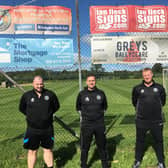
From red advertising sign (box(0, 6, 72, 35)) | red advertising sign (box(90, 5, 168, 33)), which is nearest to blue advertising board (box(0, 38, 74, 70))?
red advertising sign (box(0, 6, 72, 35))

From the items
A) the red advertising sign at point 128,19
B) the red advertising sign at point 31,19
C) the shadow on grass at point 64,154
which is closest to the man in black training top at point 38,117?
the shadow on grass at point 64,154

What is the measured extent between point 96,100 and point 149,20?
9.19 ft

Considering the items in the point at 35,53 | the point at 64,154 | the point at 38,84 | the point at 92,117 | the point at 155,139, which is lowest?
the point at 64,154

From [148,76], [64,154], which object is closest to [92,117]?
[148,76]

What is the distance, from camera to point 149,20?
607 cm

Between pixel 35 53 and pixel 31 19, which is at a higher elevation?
pixel 31 19

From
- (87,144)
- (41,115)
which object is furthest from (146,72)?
(41,115)

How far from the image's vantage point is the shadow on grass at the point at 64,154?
5.26 m

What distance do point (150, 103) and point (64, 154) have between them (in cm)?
239

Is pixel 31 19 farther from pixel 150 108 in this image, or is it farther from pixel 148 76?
pixel 150 108

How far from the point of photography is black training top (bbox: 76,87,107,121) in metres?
4.52

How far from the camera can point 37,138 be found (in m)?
4.33

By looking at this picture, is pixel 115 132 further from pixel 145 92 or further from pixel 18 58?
pixel 18 58

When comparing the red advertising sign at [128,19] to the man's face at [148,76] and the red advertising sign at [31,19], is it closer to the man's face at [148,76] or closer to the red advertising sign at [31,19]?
the red advertising sign at [31,19]
